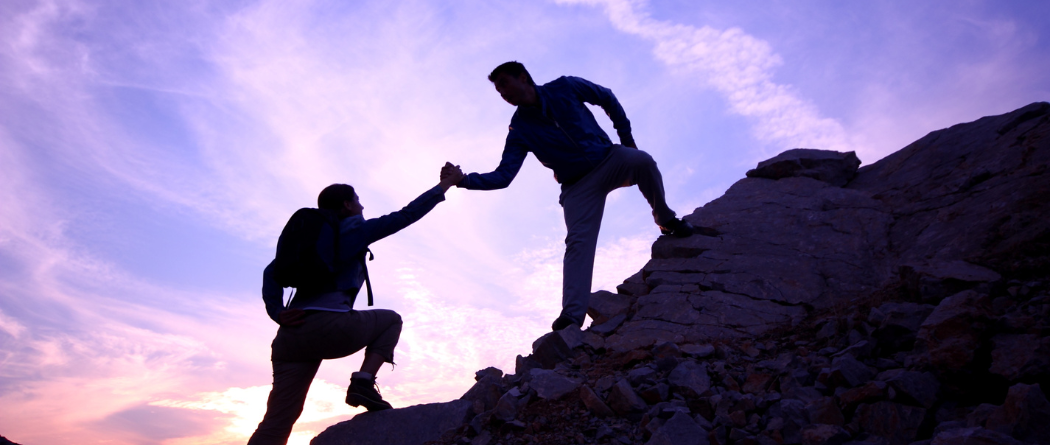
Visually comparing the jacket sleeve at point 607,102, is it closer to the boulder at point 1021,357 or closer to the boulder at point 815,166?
the boulder at point 815,166

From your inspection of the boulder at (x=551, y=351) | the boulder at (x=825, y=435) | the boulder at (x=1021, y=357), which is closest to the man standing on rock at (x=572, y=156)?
the boulder at (x=551, y=351)

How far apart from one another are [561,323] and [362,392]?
5.26 feet

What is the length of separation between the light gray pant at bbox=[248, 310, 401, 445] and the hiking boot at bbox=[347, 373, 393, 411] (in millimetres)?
232

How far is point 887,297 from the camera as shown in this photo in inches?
163

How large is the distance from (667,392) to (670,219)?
8.78 feet

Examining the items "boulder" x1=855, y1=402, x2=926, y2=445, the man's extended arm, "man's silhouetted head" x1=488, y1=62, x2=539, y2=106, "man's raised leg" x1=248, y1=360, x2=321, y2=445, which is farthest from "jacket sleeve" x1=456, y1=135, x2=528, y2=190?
"boulder" x1=855, y1=402, x2=926, y2=445

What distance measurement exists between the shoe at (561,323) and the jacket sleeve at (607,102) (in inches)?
69.3

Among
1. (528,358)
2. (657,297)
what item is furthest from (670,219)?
(528,358)

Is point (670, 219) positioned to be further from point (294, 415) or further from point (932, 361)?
point (294, 415)

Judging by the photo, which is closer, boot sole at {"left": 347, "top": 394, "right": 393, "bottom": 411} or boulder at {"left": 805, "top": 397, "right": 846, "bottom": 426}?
boulder at {"left": 805, "top": 397, "right": 846, "bottom": 426}

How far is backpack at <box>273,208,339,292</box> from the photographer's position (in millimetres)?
3373

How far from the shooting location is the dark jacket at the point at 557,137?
5.25 metres

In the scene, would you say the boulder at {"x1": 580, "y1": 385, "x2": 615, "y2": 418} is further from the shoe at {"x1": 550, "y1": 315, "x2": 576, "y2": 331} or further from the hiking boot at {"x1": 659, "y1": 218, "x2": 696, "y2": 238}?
the hiking boot at {"x1": 659, "y1": 218, "x2": 696, "y2": 238}

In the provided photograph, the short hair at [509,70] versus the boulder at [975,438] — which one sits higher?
the short hair at [509,70]
